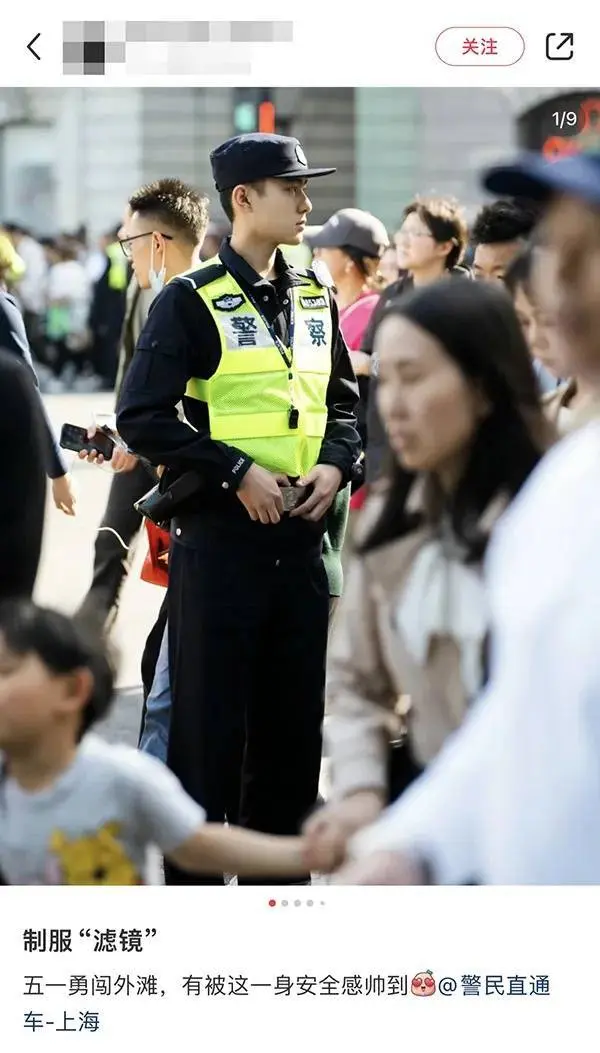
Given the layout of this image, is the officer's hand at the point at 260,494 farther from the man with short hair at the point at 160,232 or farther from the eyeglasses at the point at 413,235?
the eyeglasses at the point at 413,235

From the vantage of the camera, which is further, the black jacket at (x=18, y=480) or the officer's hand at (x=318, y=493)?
the officer's hand at (x=318, y=493)

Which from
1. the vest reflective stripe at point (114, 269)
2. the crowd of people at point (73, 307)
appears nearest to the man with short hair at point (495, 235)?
the vest reflective stripe at point (114, 269)

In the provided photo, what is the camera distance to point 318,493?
9.21 feet

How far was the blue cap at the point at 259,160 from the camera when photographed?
9.11 feet

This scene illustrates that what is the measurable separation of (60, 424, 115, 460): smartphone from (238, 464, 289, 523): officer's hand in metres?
0.79

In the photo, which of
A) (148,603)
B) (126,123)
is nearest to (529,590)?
(126,123)

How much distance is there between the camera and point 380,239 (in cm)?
455

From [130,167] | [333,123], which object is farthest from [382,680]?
[130,167]

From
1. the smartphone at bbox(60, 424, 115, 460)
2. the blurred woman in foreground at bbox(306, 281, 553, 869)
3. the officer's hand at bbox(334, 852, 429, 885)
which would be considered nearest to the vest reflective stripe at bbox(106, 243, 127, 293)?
the smartphone at bbox(60, 424, 115, 460)

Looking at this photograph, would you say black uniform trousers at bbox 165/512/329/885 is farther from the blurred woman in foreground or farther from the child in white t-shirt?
the blurred woman in foreground

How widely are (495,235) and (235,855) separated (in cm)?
132

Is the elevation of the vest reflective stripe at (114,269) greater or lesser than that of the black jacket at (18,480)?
lesser
